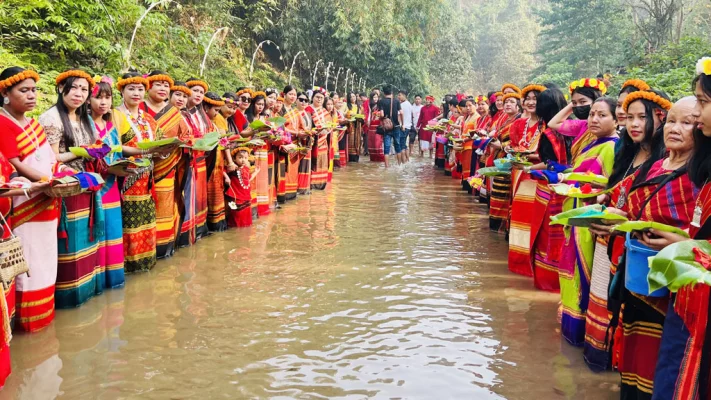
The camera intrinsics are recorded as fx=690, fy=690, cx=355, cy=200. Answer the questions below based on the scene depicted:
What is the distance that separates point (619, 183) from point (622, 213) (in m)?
0.49

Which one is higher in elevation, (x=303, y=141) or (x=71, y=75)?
(x=71, y=75)

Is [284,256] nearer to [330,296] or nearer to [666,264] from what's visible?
[330,296]

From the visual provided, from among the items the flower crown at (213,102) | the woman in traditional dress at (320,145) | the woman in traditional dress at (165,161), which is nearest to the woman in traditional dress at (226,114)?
the flower crown at (213,102)

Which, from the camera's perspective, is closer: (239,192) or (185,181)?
(185,181)

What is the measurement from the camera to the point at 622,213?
11.1 feet

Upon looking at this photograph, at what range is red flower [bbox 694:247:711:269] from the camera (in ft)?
7.66

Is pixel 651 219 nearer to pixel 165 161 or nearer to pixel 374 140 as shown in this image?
pixel 165 161

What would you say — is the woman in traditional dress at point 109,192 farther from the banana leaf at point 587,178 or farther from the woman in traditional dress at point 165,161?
the banana leaf at point 587,178

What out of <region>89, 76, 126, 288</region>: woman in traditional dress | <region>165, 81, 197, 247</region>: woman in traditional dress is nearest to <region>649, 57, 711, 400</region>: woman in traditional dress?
<region>89, 76, 126, 288</region>: woman in traditional dress

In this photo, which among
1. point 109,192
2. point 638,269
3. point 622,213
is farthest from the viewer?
point 109,192

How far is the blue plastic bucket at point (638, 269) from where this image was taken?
9.66ft

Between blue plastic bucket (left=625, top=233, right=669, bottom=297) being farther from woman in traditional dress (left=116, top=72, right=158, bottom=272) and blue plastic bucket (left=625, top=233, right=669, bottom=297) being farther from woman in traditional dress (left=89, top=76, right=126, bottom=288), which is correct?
woman in traditional dress (left=116, top=72, right=158, bottom=272)

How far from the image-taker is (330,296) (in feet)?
18.0

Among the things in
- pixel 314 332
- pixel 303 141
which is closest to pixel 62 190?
pixel 314 332
